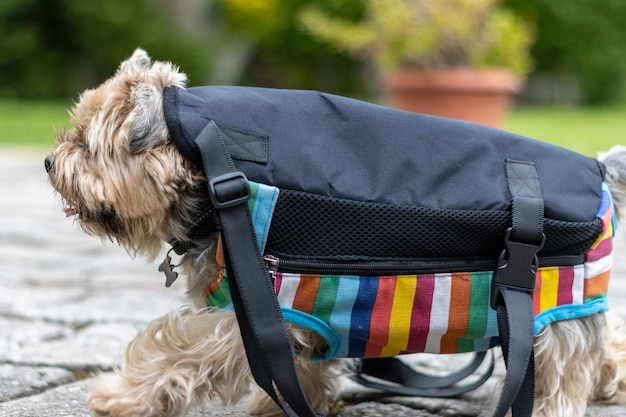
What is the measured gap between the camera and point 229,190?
2018 mm

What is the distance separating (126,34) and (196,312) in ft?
44.8

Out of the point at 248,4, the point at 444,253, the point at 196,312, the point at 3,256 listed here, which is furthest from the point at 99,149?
the point at 248,4

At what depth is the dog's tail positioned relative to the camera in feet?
8.34

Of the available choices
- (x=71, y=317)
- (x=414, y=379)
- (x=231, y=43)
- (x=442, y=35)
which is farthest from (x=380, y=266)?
(x=231, y=43)

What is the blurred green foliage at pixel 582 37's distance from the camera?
56.0 feet

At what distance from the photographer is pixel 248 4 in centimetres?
1725

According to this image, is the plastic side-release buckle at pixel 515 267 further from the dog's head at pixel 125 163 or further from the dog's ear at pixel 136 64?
the dog's ear at pixel 136 64

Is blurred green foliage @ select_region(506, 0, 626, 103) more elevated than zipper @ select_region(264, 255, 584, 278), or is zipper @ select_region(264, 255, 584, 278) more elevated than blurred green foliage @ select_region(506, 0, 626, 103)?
blurred green foliage @ select_region(506, 0, 626, 103)

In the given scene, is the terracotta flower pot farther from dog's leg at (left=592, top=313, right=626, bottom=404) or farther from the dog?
the dog

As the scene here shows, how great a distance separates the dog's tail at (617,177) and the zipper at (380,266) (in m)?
0.39

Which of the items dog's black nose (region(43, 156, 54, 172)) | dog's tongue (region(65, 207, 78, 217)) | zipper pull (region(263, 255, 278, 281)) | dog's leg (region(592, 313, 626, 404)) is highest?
dog's black nose (region(43, 156, 54, 172))

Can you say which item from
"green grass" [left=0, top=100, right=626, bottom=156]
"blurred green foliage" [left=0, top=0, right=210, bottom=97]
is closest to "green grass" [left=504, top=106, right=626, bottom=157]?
"green grass" [left=0, top=100, right=626, bottom=156]

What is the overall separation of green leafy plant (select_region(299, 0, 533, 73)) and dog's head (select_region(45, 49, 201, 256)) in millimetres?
5889

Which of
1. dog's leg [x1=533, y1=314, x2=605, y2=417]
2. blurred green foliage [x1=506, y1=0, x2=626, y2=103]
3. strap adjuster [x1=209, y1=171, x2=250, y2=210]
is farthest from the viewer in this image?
blurred green foliage [x1=506, y1=0, x2=626, y2=103]
